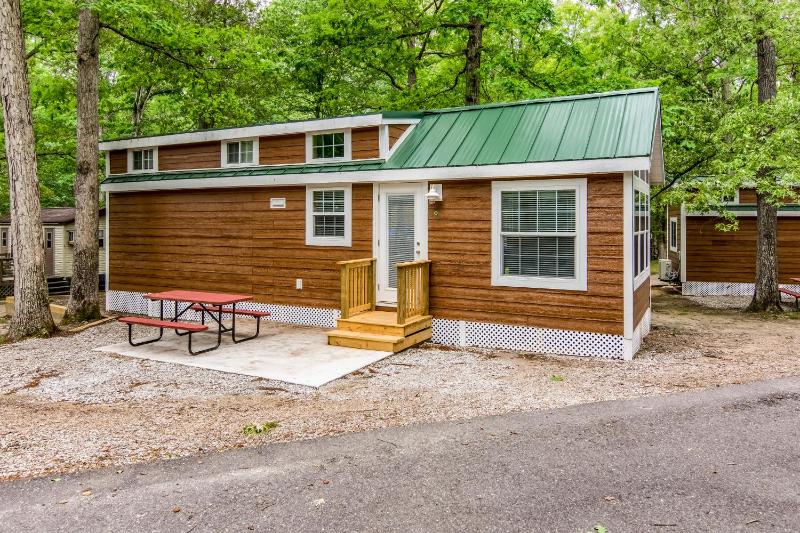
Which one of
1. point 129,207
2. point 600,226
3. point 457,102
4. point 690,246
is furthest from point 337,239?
point 690,246

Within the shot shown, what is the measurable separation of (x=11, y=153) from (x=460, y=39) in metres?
12.1

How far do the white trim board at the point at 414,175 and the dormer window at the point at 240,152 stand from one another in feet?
1.73

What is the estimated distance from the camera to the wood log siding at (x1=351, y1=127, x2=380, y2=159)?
9.48 metres

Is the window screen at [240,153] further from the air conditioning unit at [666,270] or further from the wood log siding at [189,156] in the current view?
the air conditioning unit at [666,270]

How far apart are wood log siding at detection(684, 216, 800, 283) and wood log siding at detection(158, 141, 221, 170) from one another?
1273cm

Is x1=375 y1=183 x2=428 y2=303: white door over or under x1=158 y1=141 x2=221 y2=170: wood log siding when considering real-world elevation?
under

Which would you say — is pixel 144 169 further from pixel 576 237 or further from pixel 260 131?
pixel 576 237

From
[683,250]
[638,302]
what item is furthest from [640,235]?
[683,250]

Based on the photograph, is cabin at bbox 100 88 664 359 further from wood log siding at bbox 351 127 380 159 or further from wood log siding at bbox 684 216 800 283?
wood log siding at bbox 684 216 800 283

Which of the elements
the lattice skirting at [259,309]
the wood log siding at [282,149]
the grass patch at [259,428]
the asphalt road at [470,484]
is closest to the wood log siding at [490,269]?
the lattice skirting at [259,309]

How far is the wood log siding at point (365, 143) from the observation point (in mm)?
9477

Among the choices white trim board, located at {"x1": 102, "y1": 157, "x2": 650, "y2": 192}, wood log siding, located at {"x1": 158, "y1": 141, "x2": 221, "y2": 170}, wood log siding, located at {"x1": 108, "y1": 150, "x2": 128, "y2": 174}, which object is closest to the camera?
white trim board, located at {"x1": 102, "y1": 157, "x2": 650, "y2": 192}

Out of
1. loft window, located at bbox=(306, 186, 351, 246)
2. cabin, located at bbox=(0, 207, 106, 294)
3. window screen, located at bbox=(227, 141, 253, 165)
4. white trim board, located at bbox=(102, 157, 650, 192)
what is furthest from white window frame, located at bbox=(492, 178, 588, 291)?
cabin, located at bbox=(0, 207, 106, 294)

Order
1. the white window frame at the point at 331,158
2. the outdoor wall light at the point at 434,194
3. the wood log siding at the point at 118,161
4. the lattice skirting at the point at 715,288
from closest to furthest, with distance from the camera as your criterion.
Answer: the outdoor wall light at the point at 434,194
the white window frame at the point at 331,158
the wood log siding at the point at 118,161
the lattice skirting at the point at 715,288
